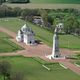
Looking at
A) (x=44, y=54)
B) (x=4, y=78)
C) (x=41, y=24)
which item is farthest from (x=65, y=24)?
(x=4, y=78)

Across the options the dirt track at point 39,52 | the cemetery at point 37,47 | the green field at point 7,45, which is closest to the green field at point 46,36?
the cemetery at point 37,47

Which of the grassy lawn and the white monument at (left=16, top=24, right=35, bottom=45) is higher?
the white monument at (left=16, top=24, right=35, bottom=45)

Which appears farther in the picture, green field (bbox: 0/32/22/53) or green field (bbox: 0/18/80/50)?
green field (bbox: 0/18/80/50)

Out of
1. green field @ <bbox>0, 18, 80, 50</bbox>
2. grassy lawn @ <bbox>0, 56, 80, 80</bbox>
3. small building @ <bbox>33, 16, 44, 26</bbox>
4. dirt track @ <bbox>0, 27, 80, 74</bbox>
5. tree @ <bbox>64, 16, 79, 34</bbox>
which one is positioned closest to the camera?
grassy lawn @ <bbox>0, 56, 80, 80</bbox>

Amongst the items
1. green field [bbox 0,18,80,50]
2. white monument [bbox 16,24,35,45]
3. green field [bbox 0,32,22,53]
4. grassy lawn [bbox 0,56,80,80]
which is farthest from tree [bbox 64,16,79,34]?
grassy lawn [bbox 0,56,80,80]

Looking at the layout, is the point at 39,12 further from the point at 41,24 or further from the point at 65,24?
the point at 65,24

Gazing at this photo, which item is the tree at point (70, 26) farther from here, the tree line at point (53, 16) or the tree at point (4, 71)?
the tree at point (4, 71)

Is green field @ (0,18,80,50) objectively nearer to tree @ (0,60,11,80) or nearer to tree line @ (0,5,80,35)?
tree line @ (0,5,80,35)
